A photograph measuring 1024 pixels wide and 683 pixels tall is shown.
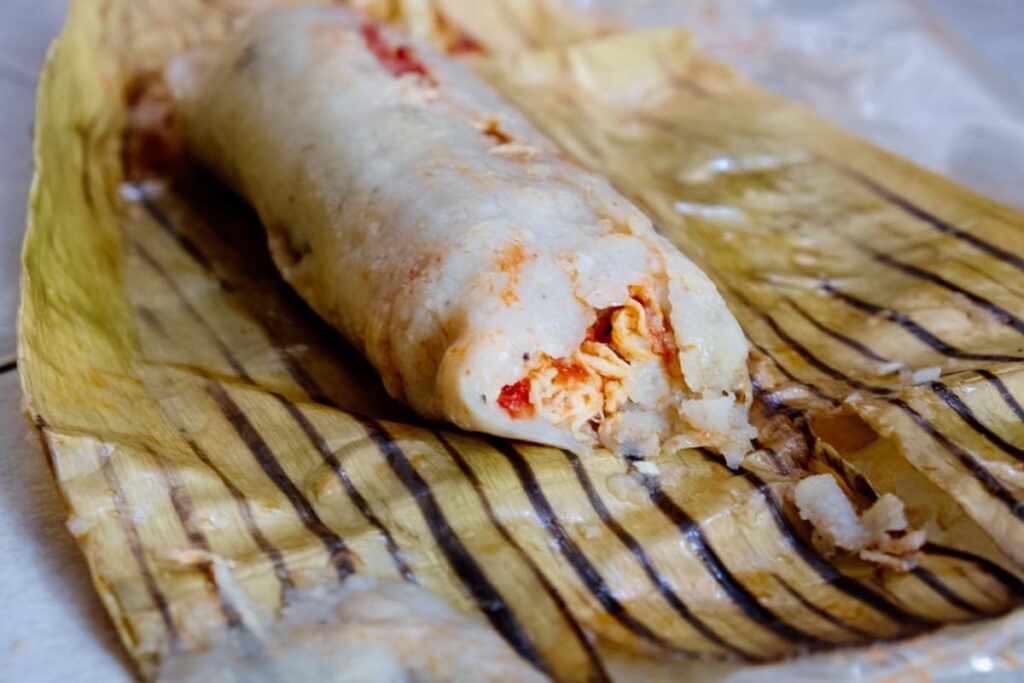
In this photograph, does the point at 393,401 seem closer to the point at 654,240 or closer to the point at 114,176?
the point at 654,240

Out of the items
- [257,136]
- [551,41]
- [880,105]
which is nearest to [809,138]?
[880,105]

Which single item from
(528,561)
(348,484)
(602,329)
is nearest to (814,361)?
(602,329)

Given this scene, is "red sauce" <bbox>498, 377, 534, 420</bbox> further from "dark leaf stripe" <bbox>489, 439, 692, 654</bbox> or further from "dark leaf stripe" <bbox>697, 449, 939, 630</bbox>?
"dark leaf stripe" <bbox>697, 449, 939, 630</bbox>

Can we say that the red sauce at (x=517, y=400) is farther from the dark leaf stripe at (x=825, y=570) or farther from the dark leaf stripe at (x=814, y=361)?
the dark leaf stripe at (x=814, y=361)

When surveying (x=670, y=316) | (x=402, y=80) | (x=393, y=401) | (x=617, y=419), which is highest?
(x=402, y=80)

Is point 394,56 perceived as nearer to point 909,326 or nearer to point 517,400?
point 517,400

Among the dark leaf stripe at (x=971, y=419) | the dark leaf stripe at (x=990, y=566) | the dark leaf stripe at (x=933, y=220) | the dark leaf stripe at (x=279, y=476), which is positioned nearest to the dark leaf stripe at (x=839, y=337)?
the dark leaf stripe at (x=971, y=419)
